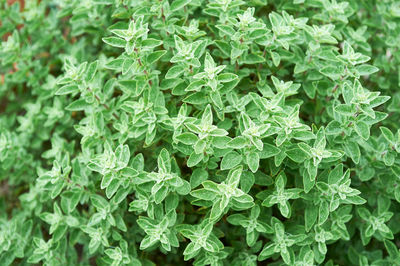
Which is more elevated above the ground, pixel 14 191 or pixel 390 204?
pixel 390 204

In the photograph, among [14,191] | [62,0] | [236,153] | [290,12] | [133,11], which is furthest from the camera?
[14,191]

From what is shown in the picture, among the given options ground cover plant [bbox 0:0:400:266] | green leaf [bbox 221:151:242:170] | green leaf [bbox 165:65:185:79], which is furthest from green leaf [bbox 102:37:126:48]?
green leaf [bbox 221:151:242:170]

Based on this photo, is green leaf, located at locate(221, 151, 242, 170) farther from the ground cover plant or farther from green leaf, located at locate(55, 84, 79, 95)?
green leaf, located at locate(55, 84, 79, 95)

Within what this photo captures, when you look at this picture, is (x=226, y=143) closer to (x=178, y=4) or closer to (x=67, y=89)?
(x=178, y=4)

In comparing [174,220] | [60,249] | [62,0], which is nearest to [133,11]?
[62,0]

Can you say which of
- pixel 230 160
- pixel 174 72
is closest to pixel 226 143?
pixel 230 160

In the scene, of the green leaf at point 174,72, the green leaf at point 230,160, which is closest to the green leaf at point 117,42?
the green leaf at point 174,72

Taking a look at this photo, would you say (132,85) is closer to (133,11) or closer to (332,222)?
(133,11)

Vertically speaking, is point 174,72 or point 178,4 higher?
point 178,4
